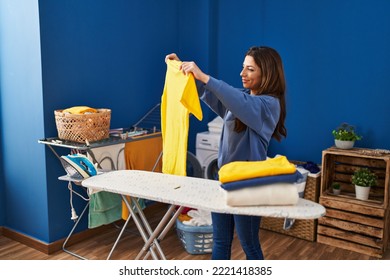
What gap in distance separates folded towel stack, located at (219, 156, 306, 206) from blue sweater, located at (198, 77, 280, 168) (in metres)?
0.23

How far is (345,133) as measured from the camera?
3070 millimetres

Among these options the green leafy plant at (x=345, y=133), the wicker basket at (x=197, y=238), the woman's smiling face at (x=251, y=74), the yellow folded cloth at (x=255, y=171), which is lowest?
the wicker basket at (x=197, y=238)

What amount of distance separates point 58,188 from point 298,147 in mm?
1956

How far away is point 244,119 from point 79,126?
4.39ft

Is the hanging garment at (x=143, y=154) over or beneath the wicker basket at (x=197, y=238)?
over

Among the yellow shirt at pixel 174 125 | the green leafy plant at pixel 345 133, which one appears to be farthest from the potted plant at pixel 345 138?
the yellow shirt at pixel 174 125

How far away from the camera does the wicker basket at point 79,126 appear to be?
260 centimetres

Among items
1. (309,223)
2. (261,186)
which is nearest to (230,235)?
(261,186)

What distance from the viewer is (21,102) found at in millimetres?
2920

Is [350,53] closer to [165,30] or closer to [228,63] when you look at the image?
[228,63]

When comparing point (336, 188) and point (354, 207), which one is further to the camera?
point (336, 188)

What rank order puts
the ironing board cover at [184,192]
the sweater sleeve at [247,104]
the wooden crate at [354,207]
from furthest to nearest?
the wooden crate at [354,207] → the sweater sleeve at [247,104] → the ironing board cover at [184,192]

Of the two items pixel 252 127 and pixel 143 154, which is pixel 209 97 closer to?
pixel 252 127

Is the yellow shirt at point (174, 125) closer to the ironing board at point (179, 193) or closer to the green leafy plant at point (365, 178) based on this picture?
the ironing board at point (179, 193)
